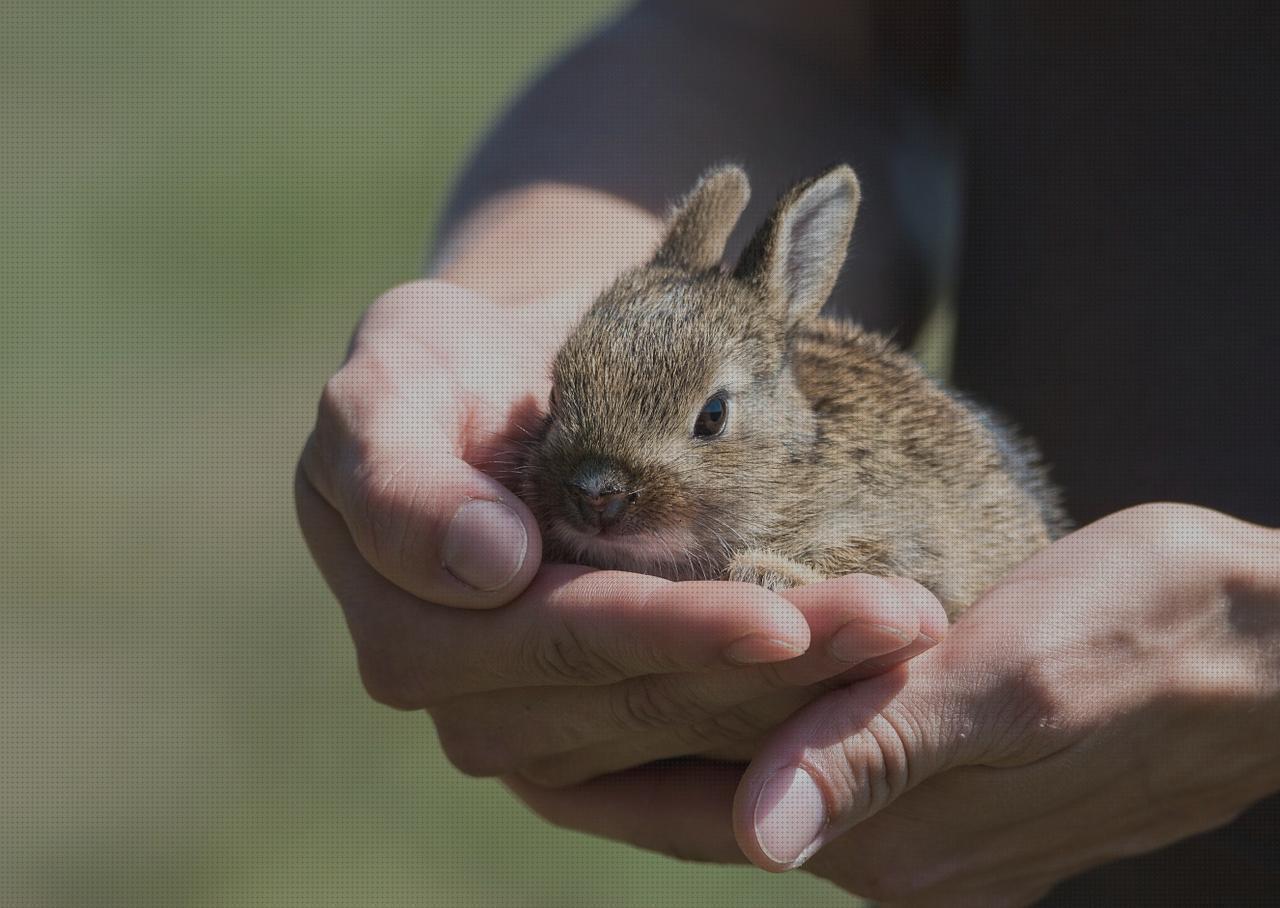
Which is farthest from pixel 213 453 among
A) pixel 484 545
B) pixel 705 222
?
pixel 484 545

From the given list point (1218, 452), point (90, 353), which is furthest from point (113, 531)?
point (1218, 452)

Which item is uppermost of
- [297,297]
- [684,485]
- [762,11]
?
[297,297]

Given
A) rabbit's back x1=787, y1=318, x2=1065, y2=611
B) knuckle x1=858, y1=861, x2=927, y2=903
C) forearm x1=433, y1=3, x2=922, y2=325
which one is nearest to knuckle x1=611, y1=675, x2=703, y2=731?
rabbit's back x1=787, y1=318, x2=1065, y2=611

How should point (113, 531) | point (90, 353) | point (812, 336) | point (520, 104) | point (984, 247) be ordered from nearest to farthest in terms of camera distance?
point (812, 336) < point (984, 247) < point (520, 104) < point (113, 531) < point (90, 353)

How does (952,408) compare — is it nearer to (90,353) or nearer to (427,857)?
(427,857)

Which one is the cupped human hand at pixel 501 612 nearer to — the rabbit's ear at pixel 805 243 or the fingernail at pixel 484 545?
the fingernail at pixel 484 545

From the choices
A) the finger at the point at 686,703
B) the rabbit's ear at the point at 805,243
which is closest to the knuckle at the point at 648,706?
the finger at the point at 686,703
